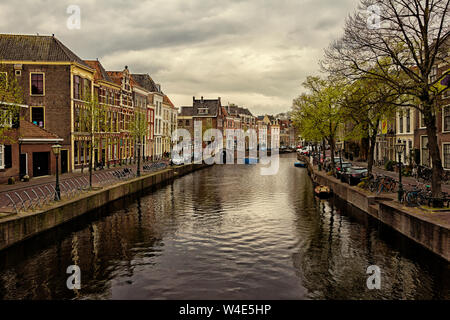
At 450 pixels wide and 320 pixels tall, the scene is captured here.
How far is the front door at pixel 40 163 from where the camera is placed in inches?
1390

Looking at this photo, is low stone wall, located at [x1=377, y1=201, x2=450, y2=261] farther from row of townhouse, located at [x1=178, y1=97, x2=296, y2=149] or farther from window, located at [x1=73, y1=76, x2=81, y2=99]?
row of townhouse, located at [x1=178, y1=97, x2=296, y2=149]

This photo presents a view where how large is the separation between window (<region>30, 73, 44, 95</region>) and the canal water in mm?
20121

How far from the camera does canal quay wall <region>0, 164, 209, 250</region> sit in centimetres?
1672

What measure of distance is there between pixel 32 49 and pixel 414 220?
1561 inches

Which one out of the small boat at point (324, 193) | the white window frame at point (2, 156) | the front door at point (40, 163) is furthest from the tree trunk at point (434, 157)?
the front door at point (40, 163)

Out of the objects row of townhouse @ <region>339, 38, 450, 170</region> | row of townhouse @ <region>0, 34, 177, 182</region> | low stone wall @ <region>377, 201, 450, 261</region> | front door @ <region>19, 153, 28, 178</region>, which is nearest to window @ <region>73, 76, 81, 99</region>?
row of townhouse @ <region>0, 34, 177, 182</region>

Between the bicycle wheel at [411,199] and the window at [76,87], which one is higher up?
the window at [76,87]

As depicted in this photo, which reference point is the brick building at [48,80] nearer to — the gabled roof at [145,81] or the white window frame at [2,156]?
the white window frame at [2,156]

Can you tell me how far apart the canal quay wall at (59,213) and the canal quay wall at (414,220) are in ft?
59.1

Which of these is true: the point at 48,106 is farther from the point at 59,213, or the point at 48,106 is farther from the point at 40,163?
the point at 59,213

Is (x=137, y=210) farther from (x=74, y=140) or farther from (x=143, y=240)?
(x=74, y=140)

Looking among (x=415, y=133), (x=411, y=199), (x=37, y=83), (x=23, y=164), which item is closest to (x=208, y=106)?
(x=37, y=83)
